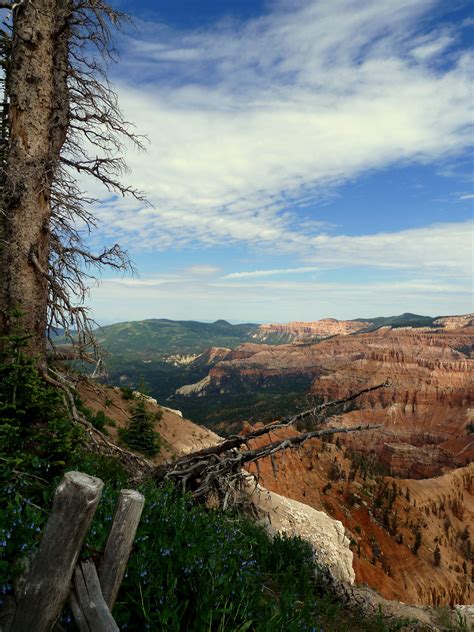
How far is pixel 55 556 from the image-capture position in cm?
217

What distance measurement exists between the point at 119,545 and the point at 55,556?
45 cm

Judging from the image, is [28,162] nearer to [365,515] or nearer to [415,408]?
[365,515]

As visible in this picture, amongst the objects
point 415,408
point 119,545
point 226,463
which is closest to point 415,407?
point 415,408

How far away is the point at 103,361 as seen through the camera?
8164mm

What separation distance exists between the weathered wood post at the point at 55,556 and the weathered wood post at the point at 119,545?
0.33 m

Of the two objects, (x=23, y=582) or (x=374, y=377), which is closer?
(x=23, y=582)

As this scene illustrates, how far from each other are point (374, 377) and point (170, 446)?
152m

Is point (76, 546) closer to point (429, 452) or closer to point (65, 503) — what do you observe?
point (65, 503)

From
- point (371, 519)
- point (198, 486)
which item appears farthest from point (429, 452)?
point (198, 486)

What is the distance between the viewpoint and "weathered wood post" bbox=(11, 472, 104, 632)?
7.02 ft

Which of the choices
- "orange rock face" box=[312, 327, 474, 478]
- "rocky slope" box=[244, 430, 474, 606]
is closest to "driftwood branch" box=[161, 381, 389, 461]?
"rocky slope" box=[244, 430, 474, 606]

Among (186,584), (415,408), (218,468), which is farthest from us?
(415,408)

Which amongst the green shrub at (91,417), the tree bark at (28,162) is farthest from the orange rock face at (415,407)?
the tree bark at (28,162)

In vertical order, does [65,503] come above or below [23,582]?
above
